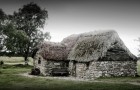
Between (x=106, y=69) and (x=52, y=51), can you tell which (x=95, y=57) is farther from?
(x=52, y=51)

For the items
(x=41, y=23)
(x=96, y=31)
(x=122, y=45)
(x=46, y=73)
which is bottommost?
(x=46, y=73)

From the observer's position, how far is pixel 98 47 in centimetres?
3553

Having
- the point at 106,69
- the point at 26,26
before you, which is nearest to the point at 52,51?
the point at 106,69

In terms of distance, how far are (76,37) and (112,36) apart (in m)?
9.00

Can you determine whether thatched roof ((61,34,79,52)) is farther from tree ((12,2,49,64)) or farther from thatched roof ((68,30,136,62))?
tree ((12,2,49,64))

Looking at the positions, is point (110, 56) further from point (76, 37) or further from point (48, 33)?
point (48, 33)

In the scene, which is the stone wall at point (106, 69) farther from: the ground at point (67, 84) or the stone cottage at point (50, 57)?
the stone cottage at point (50, 57)

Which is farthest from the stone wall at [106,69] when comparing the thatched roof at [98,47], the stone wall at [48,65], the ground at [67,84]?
the stone wall at [48,65]

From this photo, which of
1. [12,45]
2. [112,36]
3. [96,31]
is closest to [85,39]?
[96,31]

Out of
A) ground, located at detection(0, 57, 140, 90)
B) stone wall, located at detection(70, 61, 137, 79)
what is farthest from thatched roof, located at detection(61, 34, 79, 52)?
ground, located at detection(0, 57, 140, 90)

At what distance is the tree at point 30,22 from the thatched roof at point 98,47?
78.0 feet

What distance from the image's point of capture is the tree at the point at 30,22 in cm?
6138

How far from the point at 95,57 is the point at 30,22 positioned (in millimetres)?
30933

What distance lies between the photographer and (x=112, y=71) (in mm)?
34688
